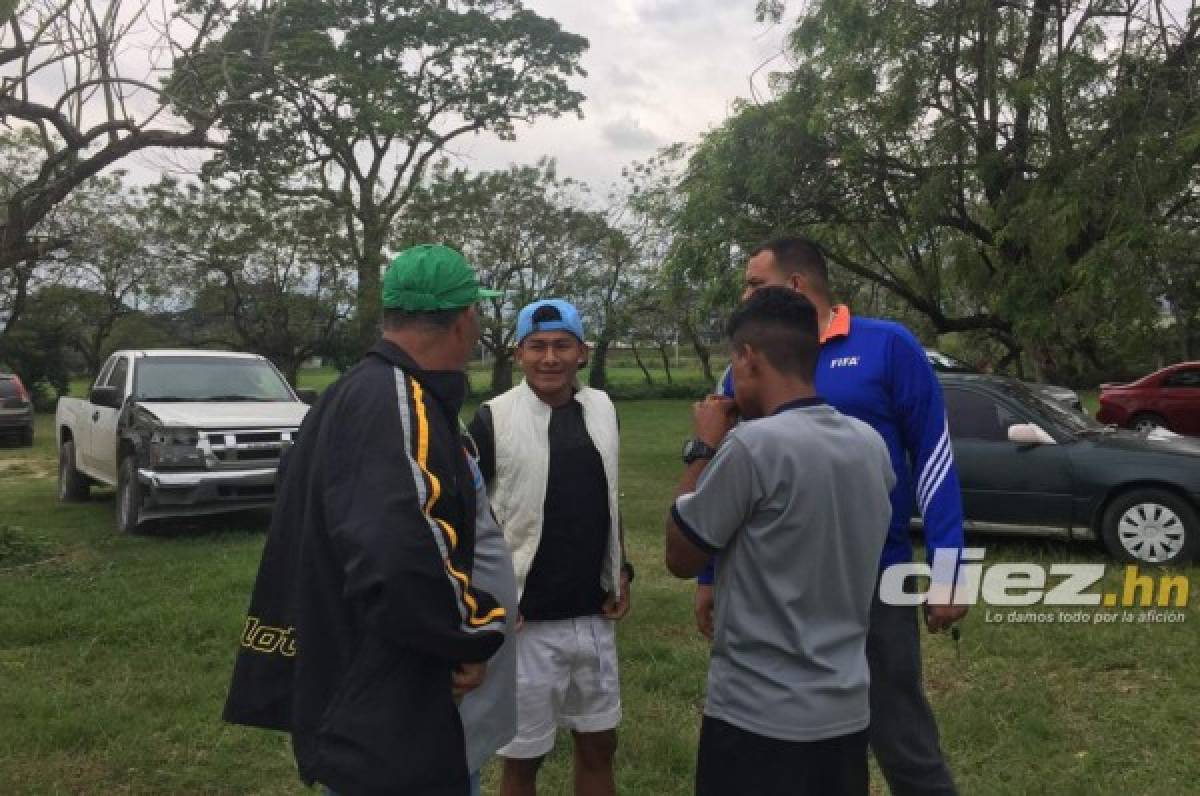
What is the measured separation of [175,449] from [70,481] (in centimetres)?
370

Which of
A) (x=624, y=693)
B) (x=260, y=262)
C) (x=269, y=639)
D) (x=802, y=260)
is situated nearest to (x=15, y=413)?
(x=260, y=262)

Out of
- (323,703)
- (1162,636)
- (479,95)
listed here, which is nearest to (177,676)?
(323,703)

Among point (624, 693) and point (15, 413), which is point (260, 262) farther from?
point (624, 693)

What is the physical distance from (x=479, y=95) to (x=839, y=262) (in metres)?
16.9

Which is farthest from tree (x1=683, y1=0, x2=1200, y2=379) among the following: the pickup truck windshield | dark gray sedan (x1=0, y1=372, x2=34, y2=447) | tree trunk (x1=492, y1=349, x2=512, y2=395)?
tree trunk (x1=492, y1=349, x2=512, y2=395)

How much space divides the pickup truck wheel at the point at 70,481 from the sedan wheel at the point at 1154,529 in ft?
34.5

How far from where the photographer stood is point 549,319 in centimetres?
306

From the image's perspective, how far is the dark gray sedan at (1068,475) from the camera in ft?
22.0

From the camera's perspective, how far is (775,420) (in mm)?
2041

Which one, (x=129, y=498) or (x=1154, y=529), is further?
(x=129, y=498)

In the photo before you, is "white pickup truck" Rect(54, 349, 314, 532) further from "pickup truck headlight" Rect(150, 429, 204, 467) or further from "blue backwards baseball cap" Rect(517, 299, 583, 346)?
"blue backwards baseball cap" Rect(517, 299, 583, 346)

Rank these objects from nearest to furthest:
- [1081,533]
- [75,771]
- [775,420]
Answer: [775,420] → [75,771] → [1081,533]

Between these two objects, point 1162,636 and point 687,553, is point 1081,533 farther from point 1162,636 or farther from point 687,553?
point 687,553

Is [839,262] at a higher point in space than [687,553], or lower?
higher
